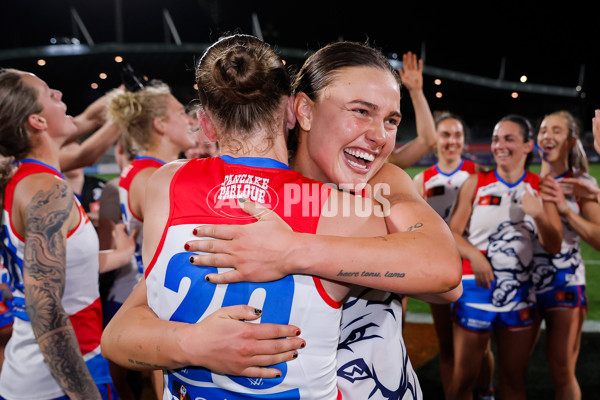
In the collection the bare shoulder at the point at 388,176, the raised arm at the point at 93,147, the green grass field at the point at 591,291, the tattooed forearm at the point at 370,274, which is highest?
the raised arm at the point at 93,147

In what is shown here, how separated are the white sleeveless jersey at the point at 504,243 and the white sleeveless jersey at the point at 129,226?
265 centimetres

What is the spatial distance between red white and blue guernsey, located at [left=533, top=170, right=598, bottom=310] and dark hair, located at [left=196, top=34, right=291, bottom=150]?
3350mm

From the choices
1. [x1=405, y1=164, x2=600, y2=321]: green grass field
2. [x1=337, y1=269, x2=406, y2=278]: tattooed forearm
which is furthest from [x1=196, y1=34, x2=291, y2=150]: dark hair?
[x1=405, y1=164, x2=600, y2=321]: green grass field

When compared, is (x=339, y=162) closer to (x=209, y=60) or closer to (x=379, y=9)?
(x=209, y=60)

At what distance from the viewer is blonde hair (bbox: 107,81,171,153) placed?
3.57 metres

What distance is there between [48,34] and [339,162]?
38.3m

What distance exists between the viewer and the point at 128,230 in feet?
11.3

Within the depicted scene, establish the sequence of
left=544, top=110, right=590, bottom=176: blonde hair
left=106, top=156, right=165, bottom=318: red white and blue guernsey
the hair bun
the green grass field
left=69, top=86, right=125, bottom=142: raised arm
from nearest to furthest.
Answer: the hair bun → left=106, top=156, right=165, bottom=318: red white and blue guernsey → left=69, top=86, right=125, bottom=142: raised arm → left=544, top=110, right=590, bottom=176: blonde hair → the green grass field

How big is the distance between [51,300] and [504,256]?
3.23 meters

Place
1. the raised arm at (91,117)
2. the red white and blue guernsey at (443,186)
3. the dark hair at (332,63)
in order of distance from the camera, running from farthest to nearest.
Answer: the red white and blue guernsey at (443,186), the raised arm at (91,117), the dark hair at (332,63)

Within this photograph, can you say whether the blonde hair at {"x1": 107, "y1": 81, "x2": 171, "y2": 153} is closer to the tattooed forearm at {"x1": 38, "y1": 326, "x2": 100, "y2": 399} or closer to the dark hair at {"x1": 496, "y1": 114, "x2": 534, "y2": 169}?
the tattooed forearm at {"x1": 38, "y1": 326, "x2": 100, "y2": 399}

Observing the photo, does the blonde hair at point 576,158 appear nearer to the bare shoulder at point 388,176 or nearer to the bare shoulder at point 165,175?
the bare shoulder at point 388,176

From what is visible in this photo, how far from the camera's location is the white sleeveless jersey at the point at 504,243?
3.66 metres

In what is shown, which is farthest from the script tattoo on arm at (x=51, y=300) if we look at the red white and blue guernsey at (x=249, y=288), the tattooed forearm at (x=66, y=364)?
the red white and blue guernsey at (x=249, y=288)
